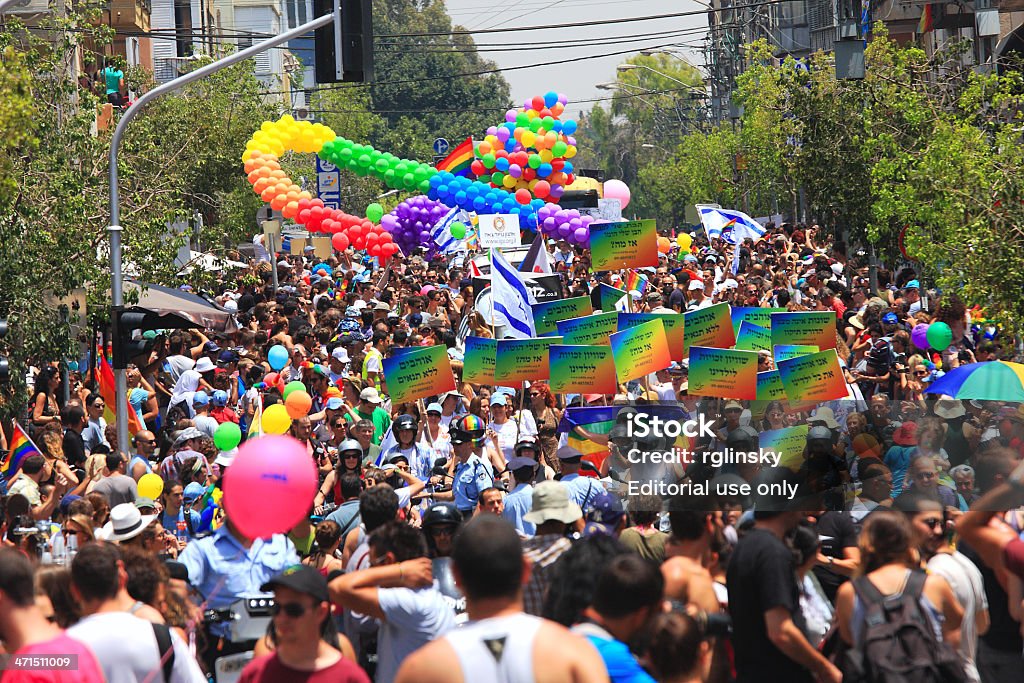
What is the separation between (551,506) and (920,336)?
31.8ft

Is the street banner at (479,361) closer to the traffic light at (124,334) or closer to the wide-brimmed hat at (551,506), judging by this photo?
the traffic light at (124,334)

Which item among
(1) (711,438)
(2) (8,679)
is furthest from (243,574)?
(1) (711,438)

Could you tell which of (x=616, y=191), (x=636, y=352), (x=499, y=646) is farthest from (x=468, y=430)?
(x=616, y=191)

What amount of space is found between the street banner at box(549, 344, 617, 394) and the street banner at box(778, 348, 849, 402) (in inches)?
68.9

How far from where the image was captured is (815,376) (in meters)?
11.1

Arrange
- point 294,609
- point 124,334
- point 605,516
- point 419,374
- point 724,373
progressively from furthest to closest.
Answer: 1. point 124,334
2. point 419,374
3. point 724,373
4. point 605,516
5. point 294,609

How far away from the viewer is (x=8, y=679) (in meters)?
5.09

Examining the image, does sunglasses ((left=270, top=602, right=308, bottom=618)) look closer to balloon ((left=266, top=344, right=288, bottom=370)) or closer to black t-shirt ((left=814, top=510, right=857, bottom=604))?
black t-shirt ((left=814, top=510, right=857, bottom=604))

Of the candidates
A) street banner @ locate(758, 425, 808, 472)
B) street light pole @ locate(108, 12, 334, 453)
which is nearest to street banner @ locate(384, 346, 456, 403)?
street light pole @ locate(108, 12, 334, 453)

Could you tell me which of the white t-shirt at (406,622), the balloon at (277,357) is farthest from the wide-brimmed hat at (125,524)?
the balloon at (277,357)

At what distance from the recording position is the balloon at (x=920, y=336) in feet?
52.0

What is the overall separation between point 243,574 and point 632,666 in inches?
105

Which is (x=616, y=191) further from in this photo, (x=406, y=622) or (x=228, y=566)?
(x=406, y=622)

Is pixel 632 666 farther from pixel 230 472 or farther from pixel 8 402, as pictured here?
pixel 8 402
